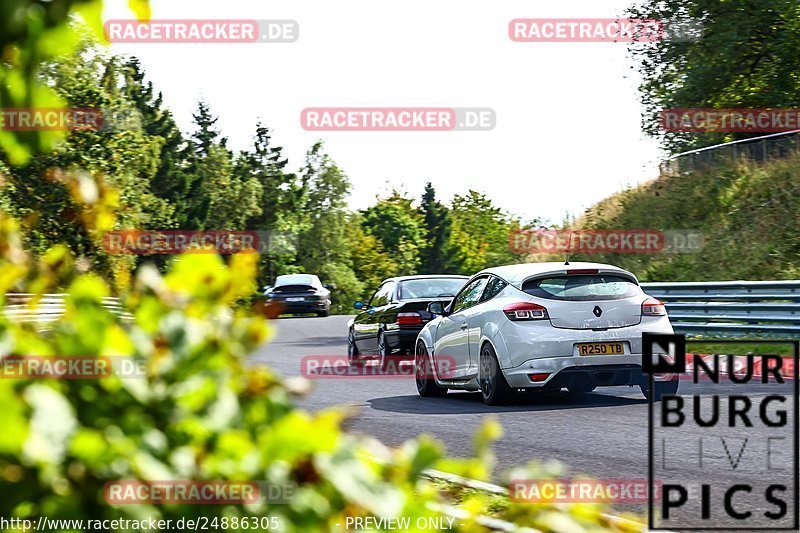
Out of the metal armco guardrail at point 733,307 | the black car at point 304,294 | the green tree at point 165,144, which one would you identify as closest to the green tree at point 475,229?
the green tree at point 165,144

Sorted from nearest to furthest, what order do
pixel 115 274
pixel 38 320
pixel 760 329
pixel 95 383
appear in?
pixel 95 383
pixel 38 320
pixel 115 274
pixel 760 329

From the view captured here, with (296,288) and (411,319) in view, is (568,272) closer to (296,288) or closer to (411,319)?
(411,319)

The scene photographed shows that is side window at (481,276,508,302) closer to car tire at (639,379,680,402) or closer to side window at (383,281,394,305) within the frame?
car tire at (639,379,680,402)

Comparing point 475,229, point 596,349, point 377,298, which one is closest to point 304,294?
point 377,298

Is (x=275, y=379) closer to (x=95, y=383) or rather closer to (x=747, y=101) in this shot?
(x=95, y=383)

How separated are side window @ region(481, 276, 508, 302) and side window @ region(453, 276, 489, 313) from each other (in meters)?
0.13

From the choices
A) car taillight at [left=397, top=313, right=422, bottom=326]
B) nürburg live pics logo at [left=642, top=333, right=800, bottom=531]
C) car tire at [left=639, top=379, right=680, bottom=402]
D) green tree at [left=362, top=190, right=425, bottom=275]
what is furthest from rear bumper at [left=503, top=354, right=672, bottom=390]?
green tree at [left=362, top=190, right=425, bottom=275]

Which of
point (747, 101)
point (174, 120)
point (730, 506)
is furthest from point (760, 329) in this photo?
point (174, 120)

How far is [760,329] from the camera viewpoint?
19.4m

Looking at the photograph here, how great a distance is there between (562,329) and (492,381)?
108 centimetres

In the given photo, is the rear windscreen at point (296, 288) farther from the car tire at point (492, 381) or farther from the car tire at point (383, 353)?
the car tire at point (492, 381)

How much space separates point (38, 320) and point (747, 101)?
139ft

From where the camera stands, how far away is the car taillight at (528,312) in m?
12.5

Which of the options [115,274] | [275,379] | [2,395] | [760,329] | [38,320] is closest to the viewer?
[2,395]
